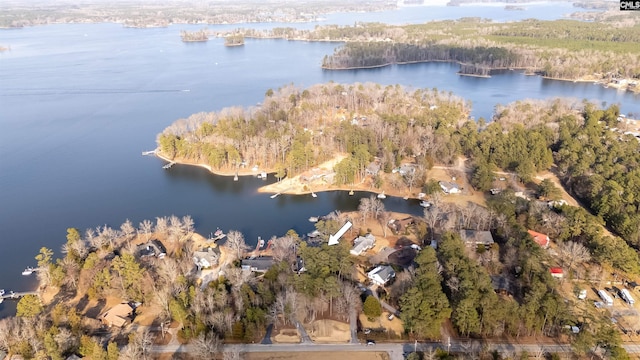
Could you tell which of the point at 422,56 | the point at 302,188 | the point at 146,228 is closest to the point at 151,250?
the point at 146,228

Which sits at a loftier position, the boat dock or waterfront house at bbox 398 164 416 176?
waterfront house at bbox 398 164 416 176

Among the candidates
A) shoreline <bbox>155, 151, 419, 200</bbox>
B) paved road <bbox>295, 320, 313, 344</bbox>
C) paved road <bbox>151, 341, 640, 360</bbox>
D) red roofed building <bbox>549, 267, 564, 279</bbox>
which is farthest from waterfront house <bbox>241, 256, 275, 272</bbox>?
red roofed building <bbox>549, 267, 564, 279</bbox>

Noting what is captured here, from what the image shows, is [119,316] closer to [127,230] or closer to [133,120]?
[127,230]

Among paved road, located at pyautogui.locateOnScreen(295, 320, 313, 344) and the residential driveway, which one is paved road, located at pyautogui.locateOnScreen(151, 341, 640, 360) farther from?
the residential driveway

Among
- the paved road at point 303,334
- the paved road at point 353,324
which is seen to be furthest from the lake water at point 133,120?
the paved road at point 303,334

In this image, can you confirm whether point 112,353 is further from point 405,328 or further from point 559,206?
point 559,206

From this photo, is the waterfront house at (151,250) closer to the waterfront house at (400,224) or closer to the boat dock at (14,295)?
the boat dock at (14,295)

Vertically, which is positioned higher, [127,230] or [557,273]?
[127,230]
